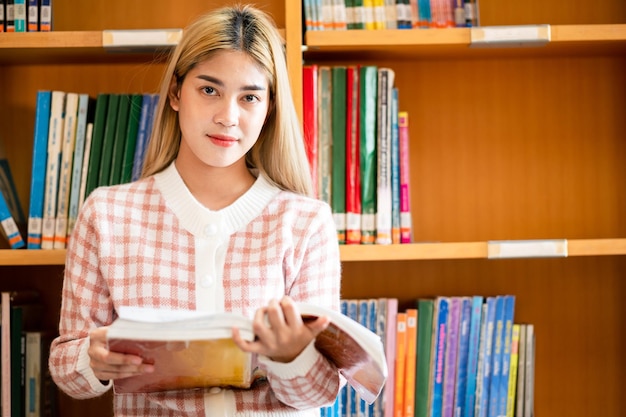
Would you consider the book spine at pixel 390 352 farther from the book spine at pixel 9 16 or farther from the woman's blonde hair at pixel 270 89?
the book spine at pixel 9 16

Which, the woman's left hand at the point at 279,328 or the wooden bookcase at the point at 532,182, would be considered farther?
the wooden bookcase at the point at 532,182

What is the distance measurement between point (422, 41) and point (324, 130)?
0.26 metres

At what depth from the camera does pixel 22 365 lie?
160 cm

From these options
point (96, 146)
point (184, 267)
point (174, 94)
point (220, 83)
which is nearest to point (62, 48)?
point (96, 146)

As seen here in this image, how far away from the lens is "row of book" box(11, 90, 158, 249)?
1581 millimetres

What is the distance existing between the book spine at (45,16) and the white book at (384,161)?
66 cm

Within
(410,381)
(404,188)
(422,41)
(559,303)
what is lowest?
(410,381)

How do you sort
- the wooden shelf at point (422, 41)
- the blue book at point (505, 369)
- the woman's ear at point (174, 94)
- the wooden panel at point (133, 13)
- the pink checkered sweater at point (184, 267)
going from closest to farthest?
the pink checkered sweater at point (184, 267) < the woman's ear at point (174, 94) < the wooden shelf at point (422, 41) < the blue book at point (505, 369) < the wooden panel at point (133, 13)

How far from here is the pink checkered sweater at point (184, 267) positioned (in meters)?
1.25

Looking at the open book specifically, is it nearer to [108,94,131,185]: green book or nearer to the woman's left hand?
the woman's left hand

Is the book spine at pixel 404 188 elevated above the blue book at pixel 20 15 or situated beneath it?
situated beneath

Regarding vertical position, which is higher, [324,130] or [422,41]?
[422,41]

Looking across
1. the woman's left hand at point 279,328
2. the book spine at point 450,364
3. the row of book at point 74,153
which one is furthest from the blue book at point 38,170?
the book spine at point 450,364

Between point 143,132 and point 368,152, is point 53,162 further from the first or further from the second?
point 368,152
